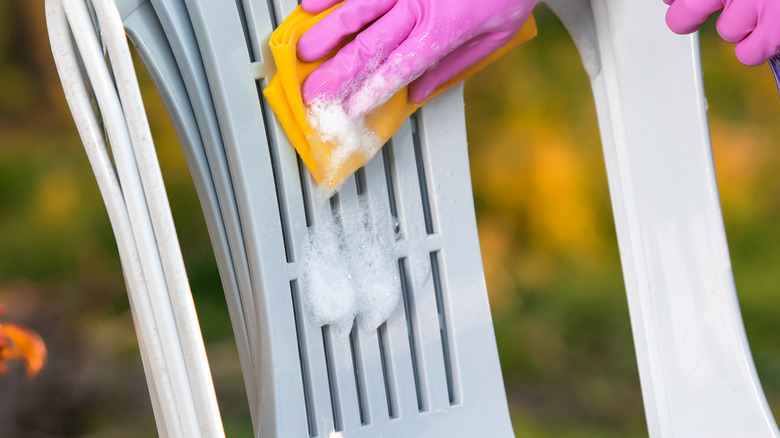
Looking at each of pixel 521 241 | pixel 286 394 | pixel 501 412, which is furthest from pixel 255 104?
pixel 521 241

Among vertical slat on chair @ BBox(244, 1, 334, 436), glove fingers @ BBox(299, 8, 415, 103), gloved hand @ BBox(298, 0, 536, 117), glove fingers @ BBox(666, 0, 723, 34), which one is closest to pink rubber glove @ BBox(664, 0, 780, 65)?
glove fingers @ BBox(666, 0, 723, 34)

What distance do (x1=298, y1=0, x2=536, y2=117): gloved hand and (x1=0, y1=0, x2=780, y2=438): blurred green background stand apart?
83 cm

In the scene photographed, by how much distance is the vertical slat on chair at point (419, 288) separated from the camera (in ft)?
2.39

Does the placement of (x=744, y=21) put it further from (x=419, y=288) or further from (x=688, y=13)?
(x=419, y=288)

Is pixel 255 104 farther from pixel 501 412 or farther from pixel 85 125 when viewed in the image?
pixel 501 412

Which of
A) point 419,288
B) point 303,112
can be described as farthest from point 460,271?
point 303,112

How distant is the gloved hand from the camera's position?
2.07 feet

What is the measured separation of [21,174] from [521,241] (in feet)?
3.76

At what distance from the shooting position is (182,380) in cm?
49

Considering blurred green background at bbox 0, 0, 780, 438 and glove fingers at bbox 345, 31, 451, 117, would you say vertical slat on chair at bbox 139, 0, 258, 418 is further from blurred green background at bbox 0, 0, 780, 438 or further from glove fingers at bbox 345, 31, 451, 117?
blurred green background at bbox 0, 0, 780, 438

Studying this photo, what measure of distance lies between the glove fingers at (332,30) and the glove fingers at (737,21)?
1.14ft

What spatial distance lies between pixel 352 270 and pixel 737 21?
0.46m

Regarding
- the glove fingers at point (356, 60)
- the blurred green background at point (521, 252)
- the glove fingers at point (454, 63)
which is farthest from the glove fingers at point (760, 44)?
the blurred green background at point (521, 252)

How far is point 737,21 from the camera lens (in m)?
0.65
